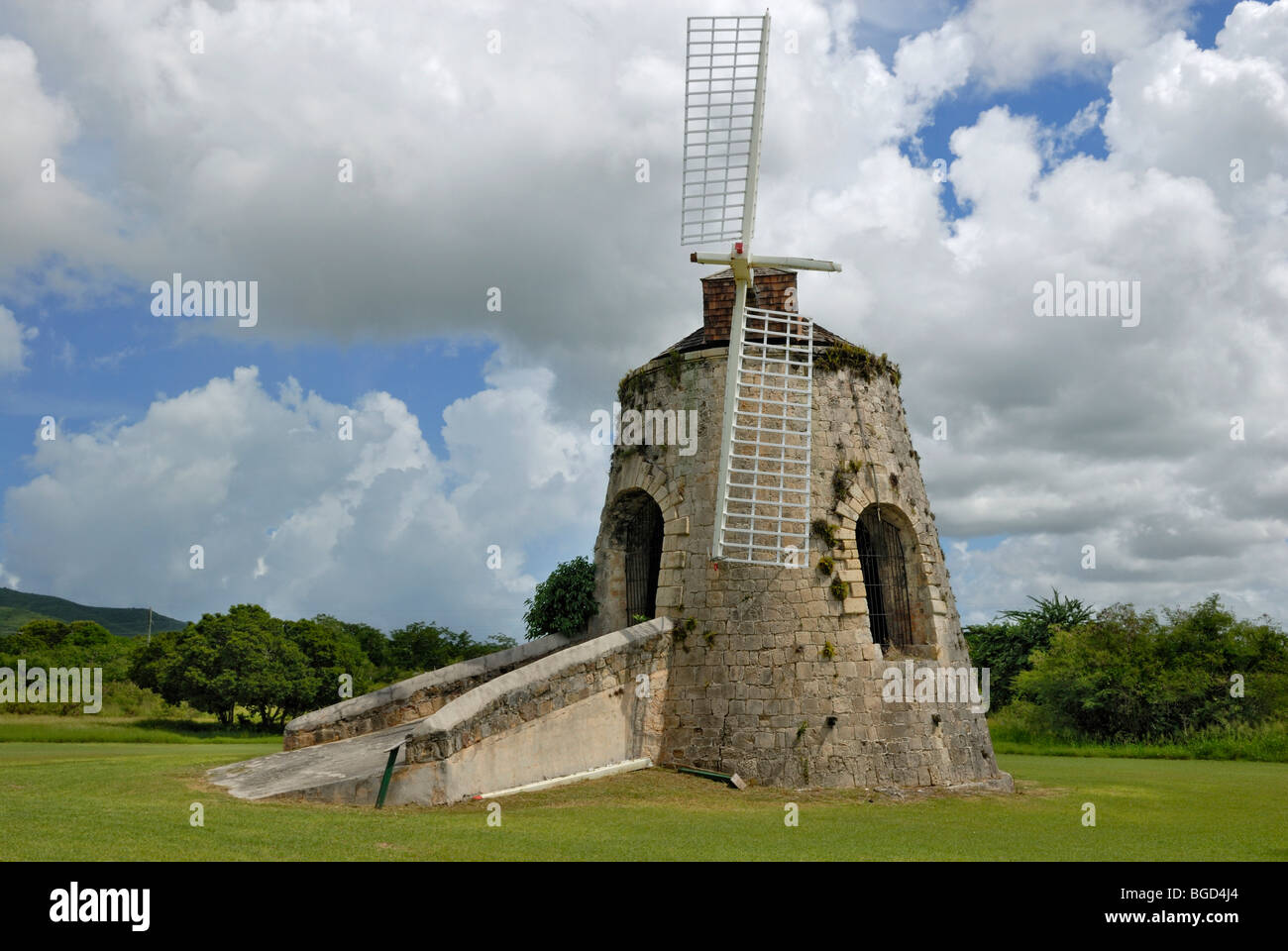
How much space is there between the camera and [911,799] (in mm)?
13922

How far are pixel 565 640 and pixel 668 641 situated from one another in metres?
2.98

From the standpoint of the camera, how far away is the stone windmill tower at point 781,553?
14.5m

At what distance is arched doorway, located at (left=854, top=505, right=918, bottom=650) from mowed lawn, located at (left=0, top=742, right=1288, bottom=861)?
3.07 m

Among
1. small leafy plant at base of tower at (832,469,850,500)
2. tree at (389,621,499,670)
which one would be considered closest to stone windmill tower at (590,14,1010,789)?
small leafy plant at base of tower at (832,469,850,500)

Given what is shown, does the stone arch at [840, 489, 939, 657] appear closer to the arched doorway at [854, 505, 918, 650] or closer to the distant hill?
the arched doorway at [854, 505, 918, 650]

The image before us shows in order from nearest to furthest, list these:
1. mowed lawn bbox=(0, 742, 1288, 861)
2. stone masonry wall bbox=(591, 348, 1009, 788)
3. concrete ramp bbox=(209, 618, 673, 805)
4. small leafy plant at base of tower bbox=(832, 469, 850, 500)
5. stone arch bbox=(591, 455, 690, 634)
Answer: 1. mowed lawn bbox=(0, 742, 1288, 861)
2. concrete ramp bbox=(209, 618, 673, 805)
3. stone masonry wall bbox=(591, 348, 1009, 788)
4. small leafy plant at base of tower bbox=(832, 469, 850, 500)
5. stone arch bbox=(591, 455, 690, 634)

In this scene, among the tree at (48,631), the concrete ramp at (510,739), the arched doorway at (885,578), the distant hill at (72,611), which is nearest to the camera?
the concrete ramp at (510,739)

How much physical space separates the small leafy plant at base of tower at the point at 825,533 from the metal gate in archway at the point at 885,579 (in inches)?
49.0

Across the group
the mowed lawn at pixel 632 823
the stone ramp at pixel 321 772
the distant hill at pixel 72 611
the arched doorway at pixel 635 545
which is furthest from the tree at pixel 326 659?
the distant hill at pixel 72 611

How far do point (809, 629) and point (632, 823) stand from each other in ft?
15.8

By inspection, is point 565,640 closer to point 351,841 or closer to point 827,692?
point 827,692

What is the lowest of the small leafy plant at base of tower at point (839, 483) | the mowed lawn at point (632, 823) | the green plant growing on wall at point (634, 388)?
the mowed lawn at point (632, 823)

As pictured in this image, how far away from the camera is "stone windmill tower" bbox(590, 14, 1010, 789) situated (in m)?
14.5

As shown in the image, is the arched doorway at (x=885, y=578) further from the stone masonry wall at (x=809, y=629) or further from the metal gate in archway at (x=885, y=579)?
the stone masonry wall at (x=809, y=629)
